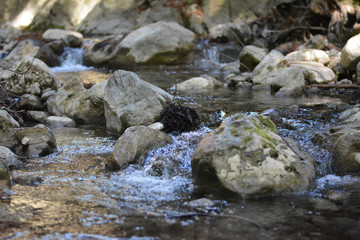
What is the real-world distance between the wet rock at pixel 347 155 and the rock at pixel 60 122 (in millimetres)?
4821

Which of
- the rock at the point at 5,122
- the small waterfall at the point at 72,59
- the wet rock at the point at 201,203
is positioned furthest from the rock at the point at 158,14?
the wet rock at the point at 201,203

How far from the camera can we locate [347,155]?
4406 mm

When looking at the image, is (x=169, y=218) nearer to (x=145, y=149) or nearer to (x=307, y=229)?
(x=307, y=229)

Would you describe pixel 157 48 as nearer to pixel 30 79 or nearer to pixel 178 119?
pixel 30 79

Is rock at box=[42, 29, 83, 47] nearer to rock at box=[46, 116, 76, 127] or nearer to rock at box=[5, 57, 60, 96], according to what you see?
rock at box=[5, 57, 60, 96]

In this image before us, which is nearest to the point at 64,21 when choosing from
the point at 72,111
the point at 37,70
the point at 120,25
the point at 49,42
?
the point at 120,25

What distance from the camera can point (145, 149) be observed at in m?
5.04

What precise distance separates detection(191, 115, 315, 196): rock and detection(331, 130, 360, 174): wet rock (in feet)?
1.80

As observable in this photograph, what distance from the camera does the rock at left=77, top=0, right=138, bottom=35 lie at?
21.6 metres

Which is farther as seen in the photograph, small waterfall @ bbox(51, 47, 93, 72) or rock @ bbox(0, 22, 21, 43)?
rock @ bbox(0, 22, 21, 43)

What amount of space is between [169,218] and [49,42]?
1721 centimetres

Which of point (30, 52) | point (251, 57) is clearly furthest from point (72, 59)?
point (251, 57)

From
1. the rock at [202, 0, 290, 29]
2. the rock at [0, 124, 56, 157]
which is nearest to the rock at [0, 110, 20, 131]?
the rock at [0, 124, 56, 157]

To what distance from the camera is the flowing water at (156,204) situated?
2.94 m
